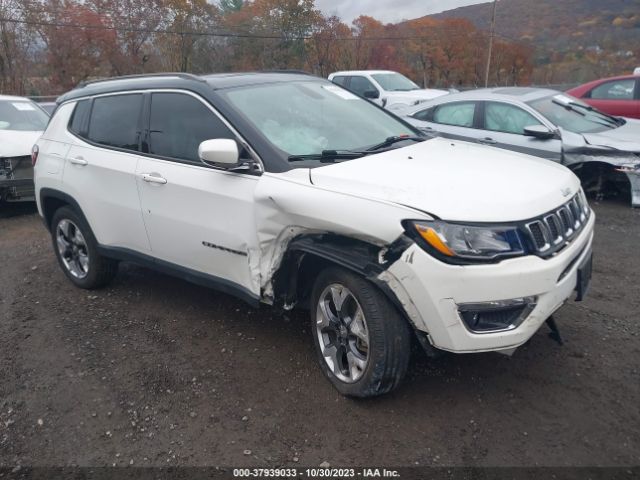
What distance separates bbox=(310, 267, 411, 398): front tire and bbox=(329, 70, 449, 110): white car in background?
9.62m

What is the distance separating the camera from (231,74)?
406cm

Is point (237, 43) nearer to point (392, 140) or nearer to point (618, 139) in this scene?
point (618, 139)

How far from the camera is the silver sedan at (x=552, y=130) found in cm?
665

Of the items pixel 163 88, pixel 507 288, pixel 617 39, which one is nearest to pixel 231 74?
pixel 163 88

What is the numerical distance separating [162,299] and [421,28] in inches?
1491

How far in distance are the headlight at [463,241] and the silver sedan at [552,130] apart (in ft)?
14.4

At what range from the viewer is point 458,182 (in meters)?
2.83

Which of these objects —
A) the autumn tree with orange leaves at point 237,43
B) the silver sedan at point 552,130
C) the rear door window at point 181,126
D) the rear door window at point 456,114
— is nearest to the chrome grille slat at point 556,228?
the rear door window at point 181,126

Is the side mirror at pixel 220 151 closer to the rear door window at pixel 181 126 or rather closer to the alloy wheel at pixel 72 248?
the rear door window at pixel 181 126

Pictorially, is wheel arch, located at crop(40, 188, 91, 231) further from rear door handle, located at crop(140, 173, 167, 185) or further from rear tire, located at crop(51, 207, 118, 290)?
rear door handle, located at crop(140, 173, 167, 185)

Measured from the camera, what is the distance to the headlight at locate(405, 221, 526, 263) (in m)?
2.50

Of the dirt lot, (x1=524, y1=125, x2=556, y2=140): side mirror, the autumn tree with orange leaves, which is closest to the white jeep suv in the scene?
the dirt lot

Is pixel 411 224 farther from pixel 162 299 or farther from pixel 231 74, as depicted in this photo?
pixel 162 299

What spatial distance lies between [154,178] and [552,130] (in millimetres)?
5191
